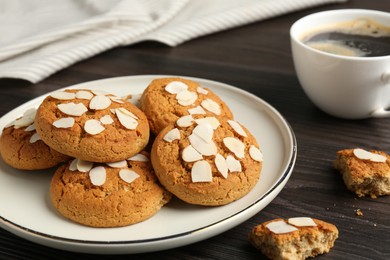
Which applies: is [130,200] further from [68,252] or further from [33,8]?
[33,8]

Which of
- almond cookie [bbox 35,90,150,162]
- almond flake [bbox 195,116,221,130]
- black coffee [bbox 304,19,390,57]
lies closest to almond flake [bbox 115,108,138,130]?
almond cookie [bbox 35,90,150,162]

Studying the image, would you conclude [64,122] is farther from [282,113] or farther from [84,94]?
[282,113]

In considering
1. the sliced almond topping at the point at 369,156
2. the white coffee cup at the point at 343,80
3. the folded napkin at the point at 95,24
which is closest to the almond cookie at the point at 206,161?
the sliced almond topping at the point at 369,156

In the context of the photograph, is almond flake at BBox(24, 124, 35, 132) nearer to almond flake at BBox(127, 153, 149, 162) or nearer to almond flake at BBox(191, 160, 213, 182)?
almond flake at BBox(127, 153, 149, 162)

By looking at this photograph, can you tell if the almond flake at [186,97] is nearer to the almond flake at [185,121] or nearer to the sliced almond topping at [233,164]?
the almond flake at [185,121]

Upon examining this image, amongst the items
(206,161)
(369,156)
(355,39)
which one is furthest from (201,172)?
(355,39)

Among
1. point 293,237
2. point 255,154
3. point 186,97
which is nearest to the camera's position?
point 293,237
